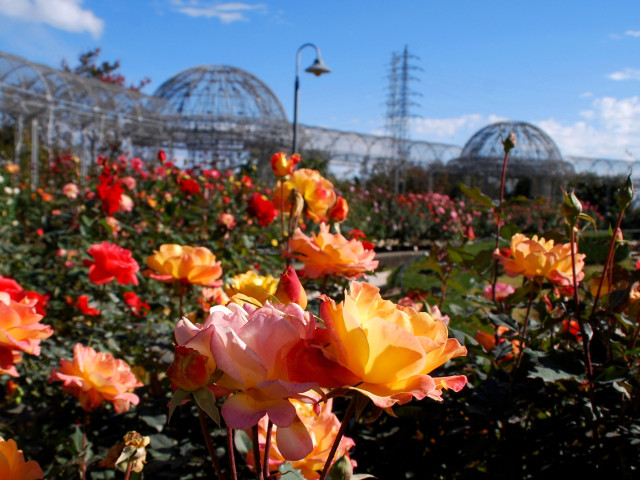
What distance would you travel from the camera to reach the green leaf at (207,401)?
42 cm

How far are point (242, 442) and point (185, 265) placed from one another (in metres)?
0.38

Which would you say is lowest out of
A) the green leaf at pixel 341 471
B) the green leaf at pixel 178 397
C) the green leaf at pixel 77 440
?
the green leaf at pixel 77 440

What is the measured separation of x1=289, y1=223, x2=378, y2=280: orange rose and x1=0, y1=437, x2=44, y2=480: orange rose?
477mm

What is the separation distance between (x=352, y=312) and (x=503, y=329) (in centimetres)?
104

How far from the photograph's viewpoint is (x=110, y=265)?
142 centimetres

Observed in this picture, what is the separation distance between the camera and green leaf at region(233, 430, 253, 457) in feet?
2.50

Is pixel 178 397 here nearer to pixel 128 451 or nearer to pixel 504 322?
pixel 128 451

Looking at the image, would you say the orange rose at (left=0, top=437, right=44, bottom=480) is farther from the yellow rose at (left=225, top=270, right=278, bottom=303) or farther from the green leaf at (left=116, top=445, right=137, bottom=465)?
the yellow rose at (left=225, top=270, right=278, bottom=303)

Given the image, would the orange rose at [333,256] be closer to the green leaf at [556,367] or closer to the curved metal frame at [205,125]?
the green leaf at [556,367]

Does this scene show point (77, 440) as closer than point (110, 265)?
Yes

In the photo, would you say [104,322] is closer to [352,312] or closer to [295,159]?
[295,159]

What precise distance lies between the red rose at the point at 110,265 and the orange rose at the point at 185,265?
42 cm

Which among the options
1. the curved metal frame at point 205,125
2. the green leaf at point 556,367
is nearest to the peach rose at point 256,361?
the green leaf at point 556,367

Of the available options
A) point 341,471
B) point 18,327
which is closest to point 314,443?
point 341,471
